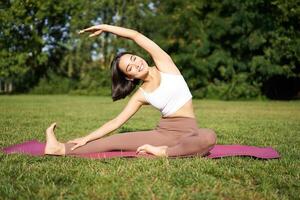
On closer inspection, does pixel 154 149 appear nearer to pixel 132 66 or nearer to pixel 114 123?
pixel 114 123

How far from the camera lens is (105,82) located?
3653 centimetres

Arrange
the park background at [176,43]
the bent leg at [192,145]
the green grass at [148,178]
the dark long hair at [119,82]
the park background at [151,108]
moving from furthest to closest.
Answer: the park background at [176,43] → the dark long hair at [119,82] → the bent leg at [192,145] → the park background at [151,108] → the green grass at [148,178]

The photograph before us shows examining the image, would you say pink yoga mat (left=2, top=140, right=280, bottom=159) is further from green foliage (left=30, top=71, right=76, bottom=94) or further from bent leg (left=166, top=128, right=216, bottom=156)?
green foliage (left=30, top=71, right=76, bottom=94)

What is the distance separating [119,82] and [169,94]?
59 centimetres

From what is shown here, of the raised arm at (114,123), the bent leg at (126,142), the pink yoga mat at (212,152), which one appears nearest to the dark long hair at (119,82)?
the raised arm at (114,123)

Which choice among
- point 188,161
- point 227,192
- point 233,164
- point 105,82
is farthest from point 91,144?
point 105,82

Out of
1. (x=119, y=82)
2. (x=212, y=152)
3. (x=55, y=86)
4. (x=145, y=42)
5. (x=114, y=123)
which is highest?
(x=145, y=42)

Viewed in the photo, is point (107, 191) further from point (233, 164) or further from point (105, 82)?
point (105, 82)

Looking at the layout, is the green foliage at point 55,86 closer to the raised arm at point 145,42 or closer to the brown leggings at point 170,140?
the brown leggings at point 170,140

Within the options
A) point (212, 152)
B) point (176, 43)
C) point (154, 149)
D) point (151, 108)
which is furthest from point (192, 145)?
point (176, 43)

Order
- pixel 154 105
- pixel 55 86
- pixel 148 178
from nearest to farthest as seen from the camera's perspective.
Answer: pixel 148 178, pixel 154 105, pixel 55 86

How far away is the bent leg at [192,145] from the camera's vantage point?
16.1 feet

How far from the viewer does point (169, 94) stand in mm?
5102

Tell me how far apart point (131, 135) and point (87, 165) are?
1.17 m
